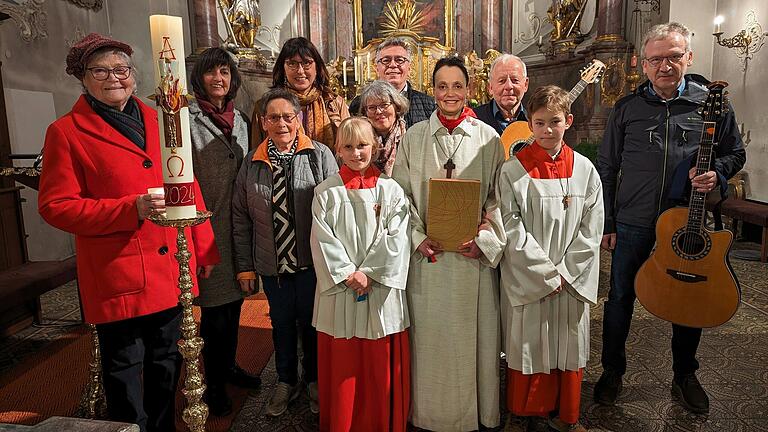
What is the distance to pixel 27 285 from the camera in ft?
11.3

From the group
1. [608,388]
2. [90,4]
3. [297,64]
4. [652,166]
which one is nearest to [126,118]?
[297,64]

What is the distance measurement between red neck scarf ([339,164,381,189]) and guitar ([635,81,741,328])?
143cm

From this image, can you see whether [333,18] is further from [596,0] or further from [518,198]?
[518,198]

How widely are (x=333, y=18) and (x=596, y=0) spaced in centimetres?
492

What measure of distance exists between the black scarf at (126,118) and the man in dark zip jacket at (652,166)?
2.23 m

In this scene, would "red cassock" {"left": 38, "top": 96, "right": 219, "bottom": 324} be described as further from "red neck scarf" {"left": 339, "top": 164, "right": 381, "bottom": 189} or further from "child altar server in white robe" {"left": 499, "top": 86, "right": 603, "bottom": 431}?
"child altar server in white robe" {"left": 499, "top": 86, "right": 603, "bottom": 431}

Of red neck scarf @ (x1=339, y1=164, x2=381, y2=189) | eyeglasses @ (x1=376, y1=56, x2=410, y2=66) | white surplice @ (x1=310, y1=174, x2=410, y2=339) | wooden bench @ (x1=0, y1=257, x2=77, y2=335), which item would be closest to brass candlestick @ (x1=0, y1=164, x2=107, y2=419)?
wooden bench @ (x1=0, y1=257, x2=77, y2=335)

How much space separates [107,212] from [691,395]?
2.78 m

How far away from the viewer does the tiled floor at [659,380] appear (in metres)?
2.47

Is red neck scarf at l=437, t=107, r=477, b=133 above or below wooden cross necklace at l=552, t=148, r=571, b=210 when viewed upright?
above

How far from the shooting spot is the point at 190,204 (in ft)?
4.30

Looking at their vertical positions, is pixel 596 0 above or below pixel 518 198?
above

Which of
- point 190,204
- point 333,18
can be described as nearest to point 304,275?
point 190,204

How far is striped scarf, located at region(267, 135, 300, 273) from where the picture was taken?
2355 mm
